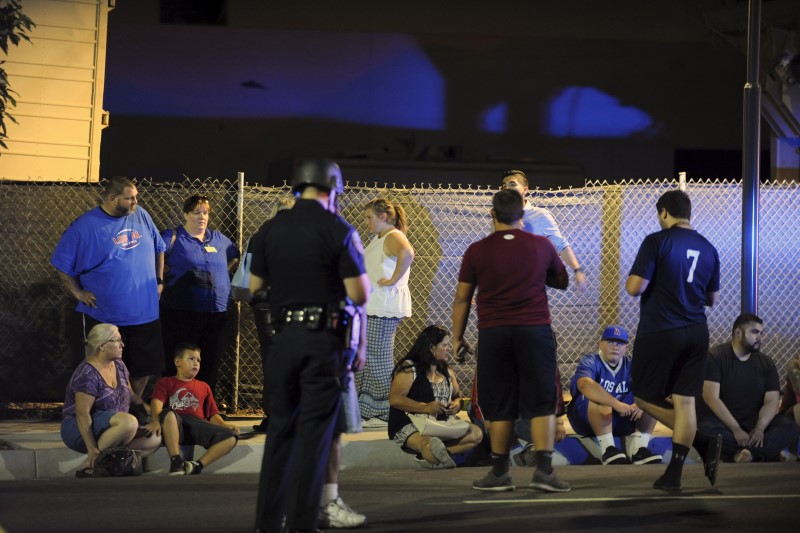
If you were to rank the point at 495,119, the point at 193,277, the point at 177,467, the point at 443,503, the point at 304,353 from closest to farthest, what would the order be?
the point at 304,353 → the point at 443,503 → the point at 177,467 → the point at 193,277 → the point at 495,119

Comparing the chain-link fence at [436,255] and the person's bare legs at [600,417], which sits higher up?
the chain-link fence at [436,255]

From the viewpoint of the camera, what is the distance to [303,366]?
627cm

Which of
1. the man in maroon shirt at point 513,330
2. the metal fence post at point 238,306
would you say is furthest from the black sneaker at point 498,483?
the metal fence post at point 238,306

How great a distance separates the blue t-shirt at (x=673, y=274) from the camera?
8.18m

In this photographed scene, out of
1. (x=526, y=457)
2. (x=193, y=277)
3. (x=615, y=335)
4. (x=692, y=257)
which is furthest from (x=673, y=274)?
(x=193, y=277)

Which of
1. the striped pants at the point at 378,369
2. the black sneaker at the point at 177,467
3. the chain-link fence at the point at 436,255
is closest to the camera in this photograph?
the black sneaker at the point at 177,467

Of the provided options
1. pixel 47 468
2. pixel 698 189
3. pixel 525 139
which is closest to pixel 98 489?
pixel 47 468

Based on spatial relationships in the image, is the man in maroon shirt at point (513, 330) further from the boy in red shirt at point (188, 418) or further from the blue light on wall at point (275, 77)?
the blue light on wall at point (275, 77)

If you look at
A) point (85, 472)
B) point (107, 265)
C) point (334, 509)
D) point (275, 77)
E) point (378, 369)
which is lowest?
point (85, 472)

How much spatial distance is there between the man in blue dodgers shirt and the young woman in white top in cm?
187

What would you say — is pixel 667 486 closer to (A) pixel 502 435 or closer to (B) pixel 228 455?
(A) pixel 502 435

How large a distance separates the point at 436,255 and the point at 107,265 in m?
3.38

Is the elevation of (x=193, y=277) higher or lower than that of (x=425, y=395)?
higher

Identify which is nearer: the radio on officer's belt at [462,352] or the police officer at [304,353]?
the police officer at [304,353]
